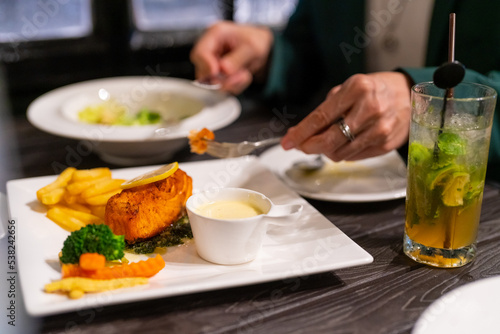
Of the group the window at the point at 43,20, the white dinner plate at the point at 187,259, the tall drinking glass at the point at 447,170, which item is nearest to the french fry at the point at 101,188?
the white dinner plate at the point at 187,259

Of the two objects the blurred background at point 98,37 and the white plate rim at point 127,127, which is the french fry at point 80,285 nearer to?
the white plate rim at point 127,127

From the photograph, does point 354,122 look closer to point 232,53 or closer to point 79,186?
point 79,186

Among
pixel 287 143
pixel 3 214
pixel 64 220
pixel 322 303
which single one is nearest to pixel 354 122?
pixel 287 143

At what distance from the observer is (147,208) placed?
4.01 feet

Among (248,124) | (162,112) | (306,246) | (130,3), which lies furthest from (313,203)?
(130,3)

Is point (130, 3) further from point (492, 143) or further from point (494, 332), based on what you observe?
point (494, 332)

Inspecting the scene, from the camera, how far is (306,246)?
1202 mm

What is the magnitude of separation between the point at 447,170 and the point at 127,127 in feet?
3.66

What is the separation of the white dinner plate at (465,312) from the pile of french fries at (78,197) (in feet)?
2.61

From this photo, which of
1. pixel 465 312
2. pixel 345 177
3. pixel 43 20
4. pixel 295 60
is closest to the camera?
pixel 465 312

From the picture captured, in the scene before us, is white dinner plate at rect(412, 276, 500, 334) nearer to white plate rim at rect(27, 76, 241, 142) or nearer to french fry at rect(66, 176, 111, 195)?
french fry at rect(66, 176, 111, 195)

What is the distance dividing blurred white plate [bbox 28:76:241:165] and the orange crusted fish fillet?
18.5 inches

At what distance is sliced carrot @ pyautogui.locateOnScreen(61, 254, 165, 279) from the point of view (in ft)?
3.36

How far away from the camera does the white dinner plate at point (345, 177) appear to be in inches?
58.3
